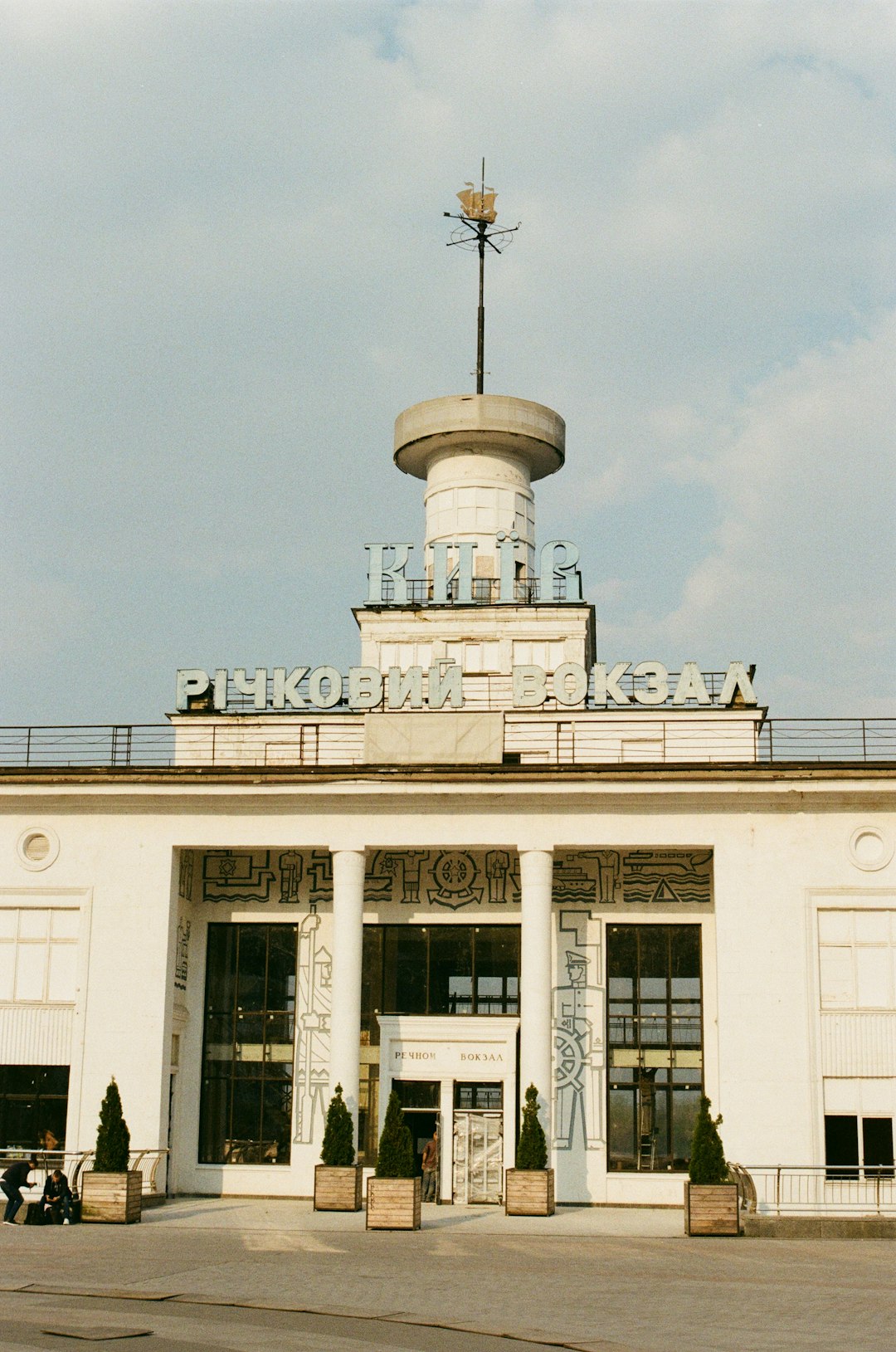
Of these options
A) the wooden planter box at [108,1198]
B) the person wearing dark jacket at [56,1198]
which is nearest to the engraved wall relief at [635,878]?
the wooden planter box at [108,1198]

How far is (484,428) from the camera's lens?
169ft

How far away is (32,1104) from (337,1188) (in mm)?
8591

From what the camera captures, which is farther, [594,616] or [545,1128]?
[594,616]

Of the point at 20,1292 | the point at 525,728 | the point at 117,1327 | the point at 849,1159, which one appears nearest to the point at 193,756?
the point at 525,728

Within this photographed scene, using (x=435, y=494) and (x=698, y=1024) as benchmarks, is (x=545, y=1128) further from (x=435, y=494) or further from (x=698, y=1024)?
(x=435, y=494)

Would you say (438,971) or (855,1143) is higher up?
(438,971)

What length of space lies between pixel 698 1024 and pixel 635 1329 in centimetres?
2164

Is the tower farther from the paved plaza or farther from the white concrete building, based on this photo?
the paved plaza

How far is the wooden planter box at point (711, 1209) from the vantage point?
3066cm

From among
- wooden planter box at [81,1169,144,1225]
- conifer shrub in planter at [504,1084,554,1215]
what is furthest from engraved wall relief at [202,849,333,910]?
wooden planter box at [81,1169,144,1225]

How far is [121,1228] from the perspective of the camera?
3116 centimetres

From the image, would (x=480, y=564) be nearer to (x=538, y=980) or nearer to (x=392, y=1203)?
(x=538, y=980)

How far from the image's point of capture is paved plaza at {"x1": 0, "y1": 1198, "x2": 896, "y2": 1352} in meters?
17.4

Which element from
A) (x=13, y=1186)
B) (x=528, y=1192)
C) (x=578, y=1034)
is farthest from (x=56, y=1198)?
(x=578, y=1034)
